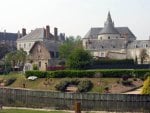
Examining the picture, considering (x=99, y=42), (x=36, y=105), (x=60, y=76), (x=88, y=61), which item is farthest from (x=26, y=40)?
(x=36, y=105)

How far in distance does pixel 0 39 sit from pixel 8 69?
66.1 m

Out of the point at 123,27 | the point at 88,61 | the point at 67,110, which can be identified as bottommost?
the point at 67,110

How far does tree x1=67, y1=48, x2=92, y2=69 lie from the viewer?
77.4 meters

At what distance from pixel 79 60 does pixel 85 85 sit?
629 inches

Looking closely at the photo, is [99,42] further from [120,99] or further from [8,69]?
[120,99]

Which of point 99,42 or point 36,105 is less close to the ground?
point 99,42

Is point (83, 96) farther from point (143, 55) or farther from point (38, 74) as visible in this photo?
point (143, 55)

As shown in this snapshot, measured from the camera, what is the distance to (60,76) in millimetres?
69312

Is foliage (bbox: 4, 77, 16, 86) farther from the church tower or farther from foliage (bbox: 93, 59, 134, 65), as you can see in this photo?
the church tower

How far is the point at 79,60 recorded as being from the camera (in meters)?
77.8

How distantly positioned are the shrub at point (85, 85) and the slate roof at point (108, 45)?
177ft

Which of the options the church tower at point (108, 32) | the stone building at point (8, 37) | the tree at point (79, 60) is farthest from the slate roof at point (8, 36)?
the tree at point (79, 60)

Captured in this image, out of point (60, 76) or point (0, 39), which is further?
point (0, 39)

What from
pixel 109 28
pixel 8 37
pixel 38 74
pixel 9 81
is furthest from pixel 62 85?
A: pixel 8 37
